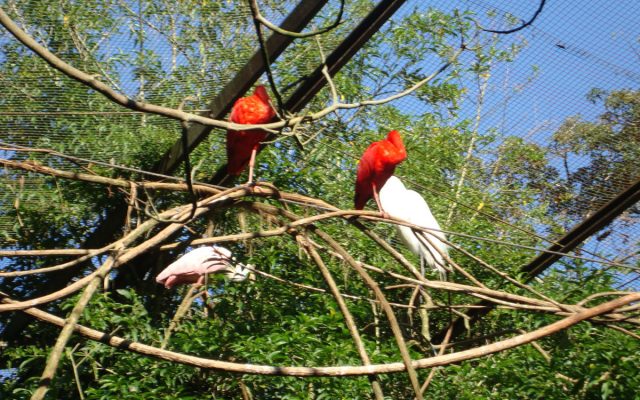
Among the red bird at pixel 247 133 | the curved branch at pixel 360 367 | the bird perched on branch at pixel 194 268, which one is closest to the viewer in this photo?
the curved branch at pixel 360 367

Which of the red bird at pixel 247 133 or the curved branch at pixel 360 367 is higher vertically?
the red bird at pixel 247 133

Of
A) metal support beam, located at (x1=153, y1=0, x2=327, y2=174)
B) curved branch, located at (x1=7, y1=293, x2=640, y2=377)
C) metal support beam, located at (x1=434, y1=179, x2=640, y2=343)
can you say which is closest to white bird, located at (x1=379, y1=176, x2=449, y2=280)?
metal support beam, located at (x1=434, y1=179, x2=640, y2=343)

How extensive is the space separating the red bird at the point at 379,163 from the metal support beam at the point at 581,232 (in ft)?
2.16

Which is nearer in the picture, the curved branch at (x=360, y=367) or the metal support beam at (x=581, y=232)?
the curved branch at (x=360, y=367)

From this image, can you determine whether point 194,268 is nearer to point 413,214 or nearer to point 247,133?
point 247,133

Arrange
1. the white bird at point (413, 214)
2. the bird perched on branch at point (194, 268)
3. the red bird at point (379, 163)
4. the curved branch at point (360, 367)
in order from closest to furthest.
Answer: the curved branch at point (360, 367) < the red bird at point (379, 163) < the bird perched on branch at point (194, 268) < the white bird at point (413, 214)

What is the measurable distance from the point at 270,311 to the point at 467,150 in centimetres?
160

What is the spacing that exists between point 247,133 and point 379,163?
55cm

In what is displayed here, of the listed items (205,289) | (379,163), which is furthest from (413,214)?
(205,289)

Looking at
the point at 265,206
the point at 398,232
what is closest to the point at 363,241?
the point at 398,232

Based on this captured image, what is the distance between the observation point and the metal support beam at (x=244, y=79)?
323 centimetres

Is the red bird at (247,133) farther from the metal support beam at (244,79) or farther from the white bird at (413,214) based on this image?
the white bird at (413,214)

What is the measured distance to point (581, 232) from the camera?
12.4 ft

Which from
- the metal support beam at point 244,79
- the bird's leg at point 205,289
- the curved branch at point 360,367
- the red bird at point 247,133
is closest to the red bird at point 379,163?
the red bird at point 247,133
